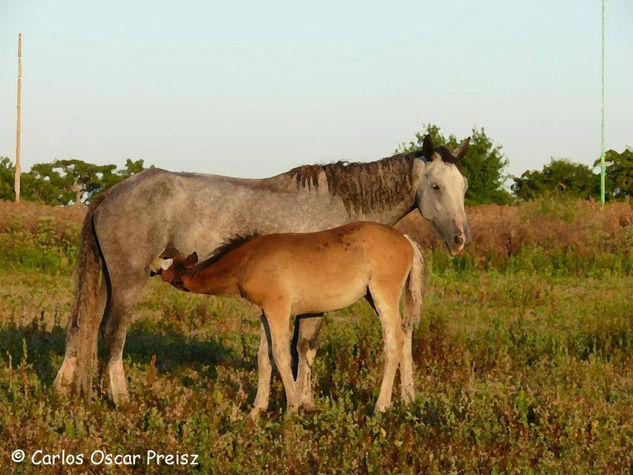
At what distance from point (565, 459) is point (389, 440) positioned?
113 centimetres

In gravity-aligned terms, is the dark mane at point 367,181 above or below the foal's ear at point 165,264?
above

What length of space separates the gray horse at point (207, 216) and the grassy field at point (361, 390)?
565 millimetres

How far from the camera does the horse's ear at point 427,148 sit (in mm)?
7199

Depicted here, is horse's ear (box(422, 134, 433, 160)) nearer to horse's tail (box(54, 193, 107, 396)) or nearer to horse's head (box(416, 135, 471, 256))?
horse's head (box(416, 135, 471, 256))

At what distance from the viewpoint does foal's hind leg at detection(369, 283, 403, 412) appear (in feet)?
21.4

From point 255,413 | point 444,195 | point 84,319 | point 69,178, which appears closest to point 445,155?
point 444,195

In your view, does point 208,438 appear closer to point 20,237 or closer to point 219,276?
point 219,276

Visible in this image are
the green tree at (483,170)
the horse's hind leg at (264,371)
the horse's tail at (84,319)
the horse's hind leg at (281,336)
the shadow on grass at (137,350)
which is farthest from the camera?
the green tree at (483,170)

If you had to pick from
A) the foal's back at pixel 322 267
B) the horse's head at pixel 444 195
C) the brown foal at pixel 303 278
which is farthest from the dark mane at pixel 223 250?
the horse's head at pixel 444 195

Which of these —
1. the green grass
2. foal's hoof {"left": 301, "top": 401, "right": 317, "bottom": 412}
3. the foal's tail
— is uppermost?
the foal's tail

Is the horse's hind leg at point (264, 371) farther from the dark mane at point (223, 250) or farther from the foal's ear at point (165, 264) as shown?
the foal's ear at point (165, 264)

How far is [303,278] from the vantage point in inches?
252

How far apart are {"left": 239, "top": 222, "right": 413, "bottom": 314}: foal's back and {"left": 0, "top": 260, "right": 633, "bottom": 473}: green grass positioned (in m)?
0.85

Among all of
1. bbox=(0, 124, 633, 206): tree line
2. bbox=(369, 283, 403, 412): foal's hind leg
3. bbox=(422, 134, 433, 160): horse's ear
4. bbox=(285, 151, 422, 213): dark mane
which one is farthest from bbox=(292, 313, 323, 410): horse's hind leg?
bbox=(0, 124, 633, 206): tree line
